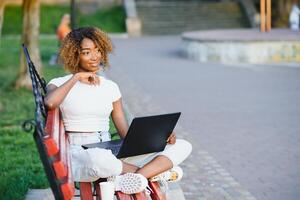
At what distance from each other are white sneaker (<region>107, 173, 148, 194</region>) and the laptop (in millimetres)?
199

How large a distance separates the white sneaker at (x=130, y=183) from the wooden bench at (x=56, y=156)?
0.18 feet

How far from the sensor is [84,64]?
207 inches

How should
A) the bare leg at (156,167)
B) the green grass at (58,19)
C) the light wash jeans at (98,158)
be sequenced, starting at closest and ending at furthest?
the light wash jeans at (98,158) < the bare leg at (156,167) < the green grass at (58,19)

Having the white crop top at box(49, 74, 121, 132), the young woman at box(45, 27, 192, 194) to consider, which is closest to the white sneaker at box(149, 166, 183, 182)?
the young woman at box(45, 27, 192, 194)

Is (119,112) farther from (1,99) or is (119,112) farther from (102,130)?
(1,99)

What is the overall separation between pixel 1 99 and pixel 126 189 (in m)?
8.94

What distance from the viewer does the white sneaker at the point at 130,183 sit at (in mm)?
4695

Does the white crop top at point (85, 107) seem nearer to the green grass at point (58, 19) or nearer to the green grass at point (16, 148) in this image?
the green grass at point (16, 148)

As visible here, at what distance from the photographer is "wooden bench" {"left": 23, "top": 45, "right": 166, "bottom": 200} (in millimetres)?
4160

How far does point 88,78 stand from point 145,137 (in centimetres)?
61

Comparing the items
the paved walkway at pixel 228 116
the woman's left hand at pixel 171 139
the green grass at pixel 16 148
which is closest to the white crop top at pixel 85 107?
the woman's left hand at pixel 171 139

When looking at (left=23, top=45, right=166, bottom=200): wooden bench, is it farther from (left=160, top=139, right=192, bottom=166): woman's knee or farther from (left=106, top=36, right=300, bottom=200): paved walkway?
(left=106, top=36, right=300, bottom=200): paved walkway

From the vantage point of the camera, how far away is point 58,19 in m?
34.7

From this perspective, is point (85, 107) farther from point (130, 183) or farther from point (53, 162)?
point (53, 162)
